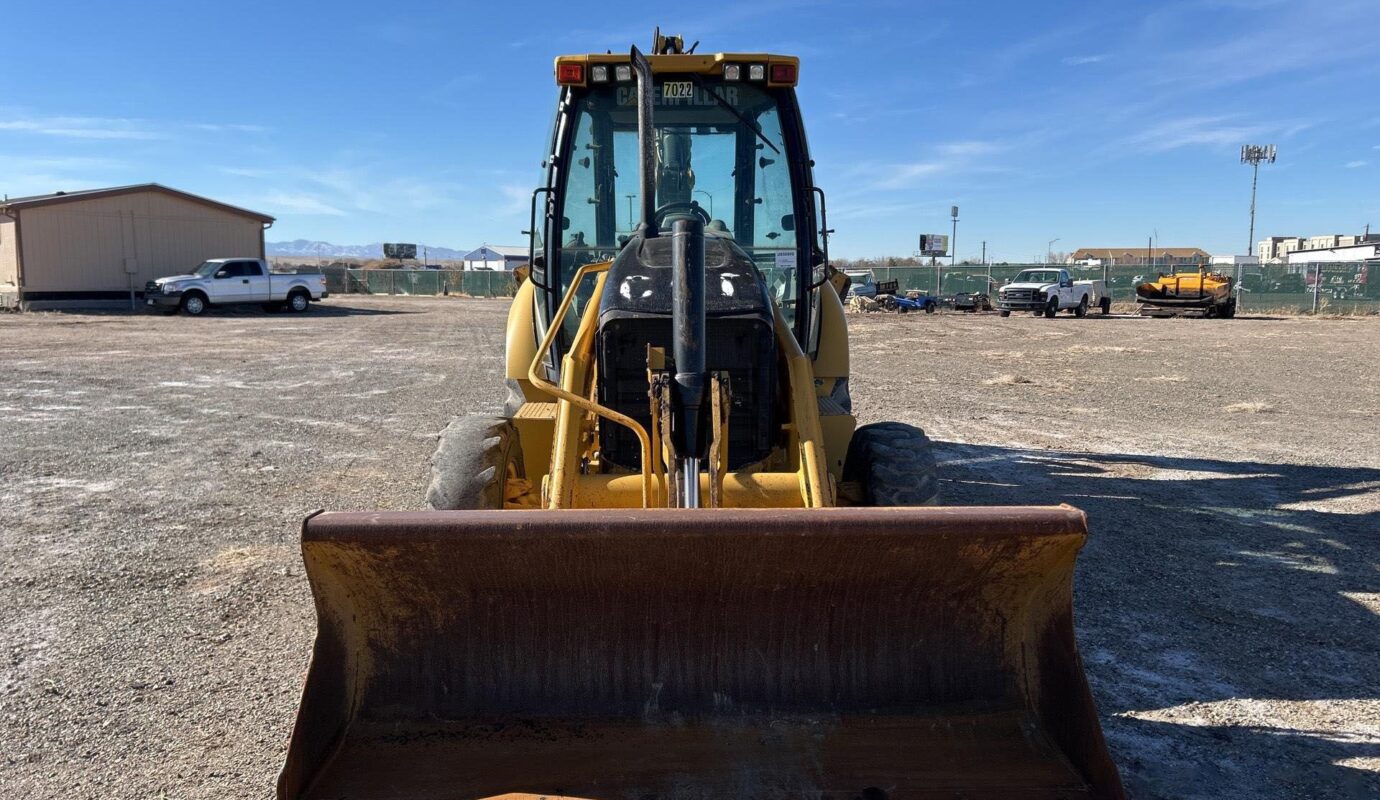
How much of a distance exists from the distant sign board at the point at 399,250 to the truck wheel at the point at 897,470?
8787 cm

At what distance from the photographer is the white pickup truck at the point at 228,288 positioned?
27984 mm

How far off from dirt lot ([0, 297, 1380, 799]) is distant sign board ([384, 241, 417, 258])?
74.7 m

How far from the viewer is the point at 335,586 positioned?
115 inches

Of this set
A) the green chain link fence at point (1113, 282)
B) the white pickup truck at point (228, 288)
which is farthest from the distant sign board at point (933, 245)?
the white pickup truck at point (228, 288)

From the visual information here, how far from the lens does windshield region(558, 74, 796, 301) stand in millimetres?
5137

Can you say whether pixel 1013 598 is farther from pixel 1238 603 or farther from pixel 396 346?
pixel 396 346

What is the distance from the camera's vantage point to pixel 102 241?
29125 mm

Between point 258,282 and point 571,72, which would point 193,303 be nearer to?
point 258,282

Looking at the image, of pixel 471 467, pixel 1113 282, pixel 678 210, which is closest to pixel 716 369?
pixel 471 467

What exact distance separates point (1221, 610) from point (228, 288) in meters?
29.9

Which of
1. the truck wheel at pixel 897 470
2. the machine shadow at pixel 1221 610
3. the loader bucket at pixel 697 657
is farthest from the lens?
the truck wheel at pixel 897 470

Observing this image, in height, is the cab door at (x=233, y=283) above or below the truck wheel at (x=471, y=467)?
above

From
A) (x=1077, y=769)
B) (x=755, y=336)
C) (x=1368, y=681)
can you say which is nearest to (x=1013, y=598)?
(x=1077, y=769)

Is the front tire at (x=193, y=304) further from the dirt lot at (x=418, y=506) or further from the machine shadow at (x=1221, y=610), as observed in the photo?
the machine shadow at (x=1221, y=610)
